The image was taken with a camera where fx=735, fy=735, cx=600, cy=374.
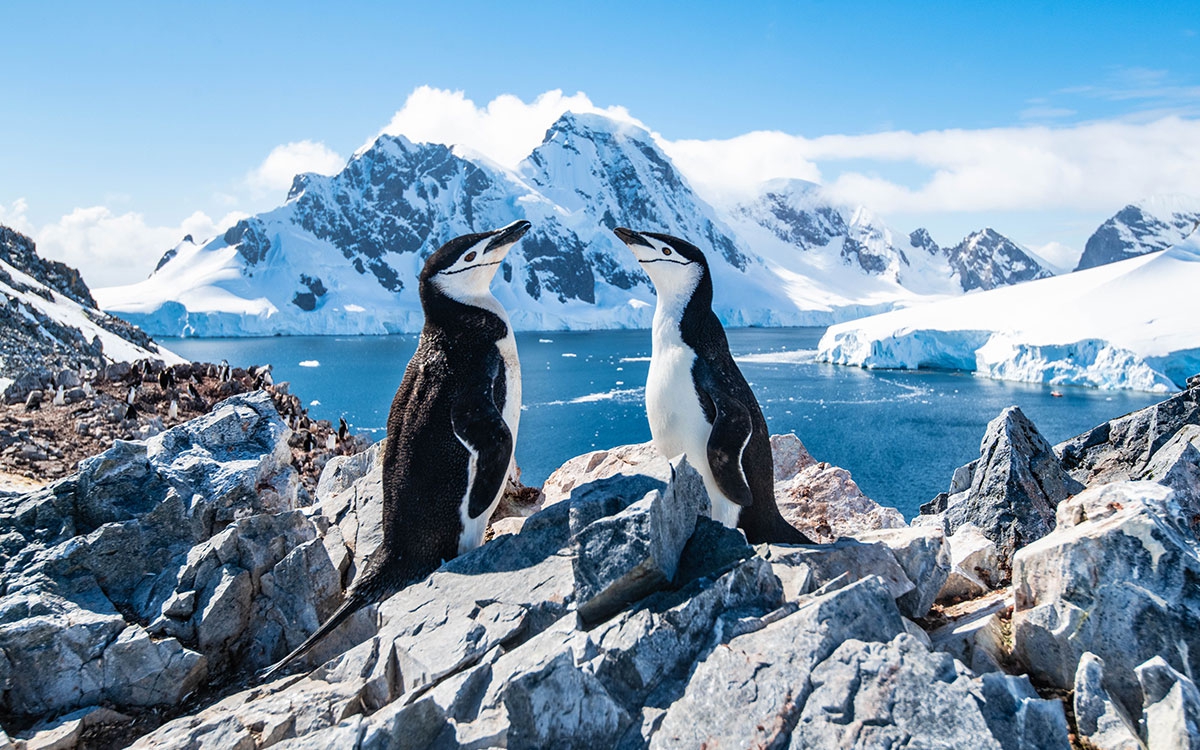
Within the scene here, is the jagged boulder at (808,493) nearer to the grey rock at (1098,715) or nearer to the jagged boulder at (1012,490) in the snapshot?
the jagged boulder at (1012,490)

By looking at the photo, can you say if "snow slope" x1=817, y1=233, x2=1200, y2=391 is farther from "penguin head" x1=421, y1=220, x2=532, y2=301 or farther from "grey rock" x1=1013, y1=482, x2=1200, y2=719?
"penguin head" x1=421, y1=220, x2=532, y2=301

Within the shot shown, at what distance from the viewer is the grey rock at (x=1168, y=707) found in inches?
113

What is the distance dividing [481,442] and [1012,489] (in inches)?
201

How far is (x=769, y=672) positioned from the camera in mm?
3006

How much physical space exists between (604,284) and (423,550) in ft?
590

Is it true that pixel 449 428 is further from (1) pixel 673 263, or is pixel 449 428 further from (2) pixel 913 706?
(2) pixel 913 706

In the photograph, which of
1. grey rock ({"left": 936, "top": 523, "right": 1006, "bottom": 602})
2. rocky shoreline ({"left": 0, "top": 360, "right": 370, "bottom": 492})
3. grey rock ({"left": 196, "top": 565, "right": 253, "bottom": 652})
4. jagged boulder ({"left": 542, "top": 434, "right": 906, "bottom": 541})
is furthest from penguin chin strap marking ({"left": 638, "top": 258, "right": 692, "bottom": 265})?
rocky shoreline ({"left": 0, "top": 360, "right": 370, "bottom": 492})

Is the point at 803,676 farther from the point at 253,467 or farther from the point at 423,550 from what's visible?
the point at 253,467

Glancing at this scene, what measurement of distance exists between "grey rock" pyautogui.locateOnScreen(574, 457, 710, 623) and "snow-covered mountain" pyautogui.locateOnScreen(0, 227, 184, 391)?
16273 mm

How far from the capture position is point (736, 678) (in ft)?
9.95

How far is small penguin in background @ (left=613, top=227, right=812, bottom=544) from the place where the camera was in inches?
205

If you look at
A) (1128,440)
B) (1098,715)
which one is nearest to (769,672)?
(1098,715)

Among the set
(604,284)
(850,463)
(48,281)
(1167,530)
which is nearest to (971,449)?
(850,463)

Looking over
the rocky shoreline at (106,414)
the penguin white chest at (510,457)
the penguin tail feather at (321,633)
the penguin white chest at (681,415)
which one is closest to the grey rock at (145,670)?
the penguin tail feather at (321,633)
